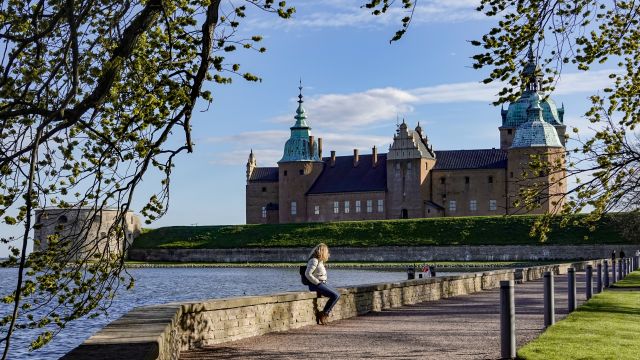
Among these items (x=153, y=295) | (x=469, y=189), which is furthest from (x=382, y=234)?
(x=153, y=295)

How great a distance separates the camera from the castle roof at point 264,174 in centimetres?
11219

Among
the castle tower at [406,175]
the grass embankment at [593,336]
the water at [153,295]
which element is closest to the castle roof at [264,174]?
the castle tower at [406,175]

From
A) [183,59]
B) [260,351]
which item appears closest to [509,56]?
[183,59]

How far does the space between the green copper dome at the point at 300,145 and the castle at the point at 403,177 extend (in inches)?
4.8

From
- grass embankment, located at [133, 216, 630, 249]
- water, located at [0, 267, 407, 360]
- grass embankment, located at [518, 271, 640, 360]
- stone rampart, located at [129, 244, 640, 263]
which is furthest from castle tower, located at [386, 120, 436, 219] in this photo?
grass embankment, located at [518, 271, 640, 360]

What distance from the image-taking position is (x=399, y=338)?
42.0ft

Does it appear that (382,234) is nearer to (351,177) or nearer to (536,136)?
(536,136)

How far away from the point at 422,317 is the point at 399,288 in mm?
2763

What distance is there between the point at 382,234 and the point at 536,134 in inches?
785

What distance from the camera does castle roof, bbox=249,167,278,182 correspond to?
11219cm

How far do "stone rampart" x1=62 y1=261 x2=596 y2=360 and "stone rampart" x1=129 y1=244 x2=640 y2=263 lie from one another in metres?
58.4

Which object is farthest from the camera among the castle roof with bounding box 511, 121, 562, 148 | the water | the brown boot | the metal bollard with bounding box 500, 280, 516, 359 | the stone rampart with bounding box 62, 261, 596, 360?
the castle roof with bounding box 511, 121, 562, 148

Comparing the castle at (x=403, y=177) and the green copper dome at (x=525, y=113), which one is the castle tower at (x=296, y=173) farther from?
the green copper dome at (x=525, y=113)

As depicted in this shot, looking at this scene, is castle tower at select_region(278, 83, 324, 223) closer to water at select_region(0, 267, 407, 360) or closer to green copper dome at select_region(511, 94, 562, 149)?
green copper dome at select_region(511, 94, 562, 149)
